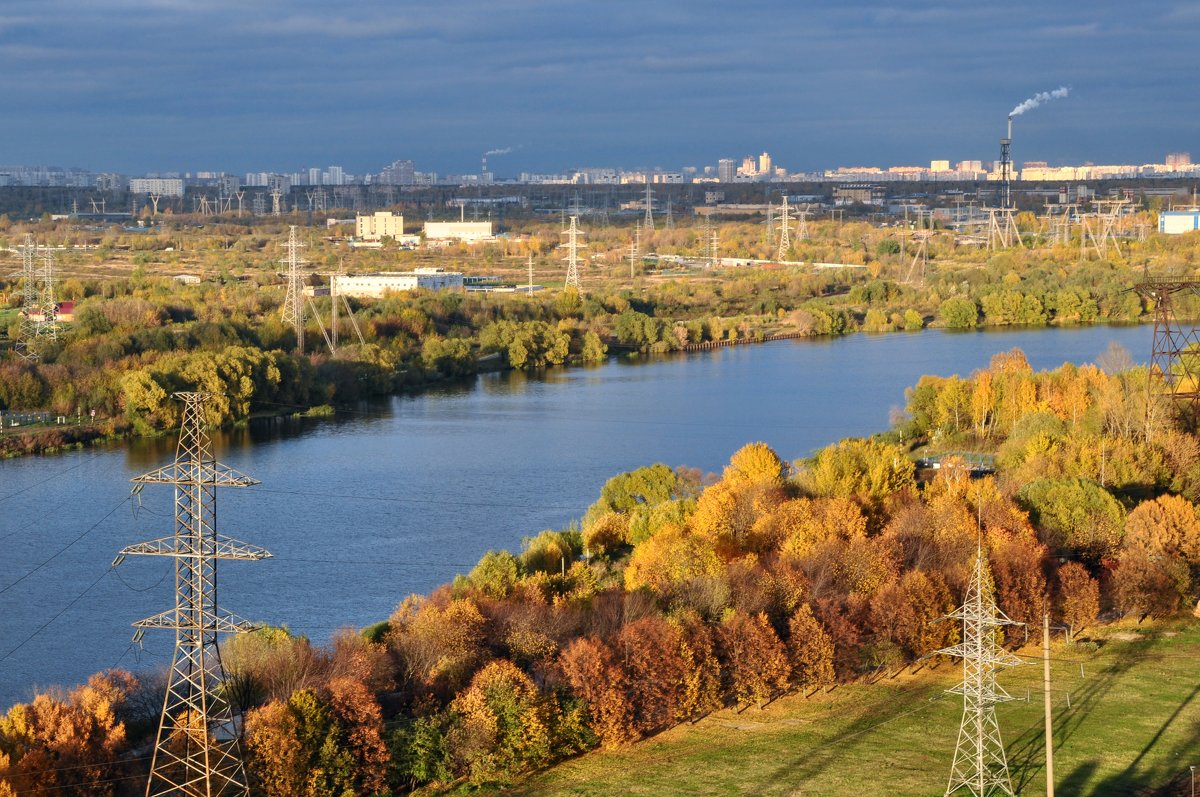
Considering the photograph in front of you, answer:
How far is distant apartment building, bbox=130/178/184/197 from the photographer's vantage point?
36.2 meters

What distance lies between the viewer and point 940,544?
532cm

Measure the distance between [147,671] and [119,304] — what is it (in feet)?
24.9

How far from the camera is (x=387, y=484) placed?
699 cm

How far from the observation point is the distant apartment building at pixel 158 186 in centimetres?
3619

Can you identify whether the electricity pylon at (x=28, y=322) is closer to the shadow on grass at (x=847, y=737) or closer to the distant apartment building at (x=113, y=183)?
the shadow on grass at (x=847, y=737)

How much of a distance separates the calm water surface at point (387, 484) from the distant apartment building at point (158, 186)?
26.7m

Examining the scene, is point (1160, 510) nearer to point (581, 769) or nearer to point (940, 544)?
point (940, 544)

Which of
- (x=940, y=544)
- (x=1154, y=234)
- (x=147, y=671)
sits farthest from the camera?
(x=1154, y=234)

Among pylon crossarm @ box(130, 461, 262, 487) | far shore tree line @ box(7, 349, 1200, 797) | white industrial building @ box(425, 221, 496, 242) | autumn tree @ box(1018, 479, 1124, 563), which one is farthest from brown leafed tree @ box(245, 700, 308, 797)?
white industrial building @ box(425, 221, 496, 242)

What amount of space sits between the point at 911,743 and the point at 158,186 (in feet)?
115

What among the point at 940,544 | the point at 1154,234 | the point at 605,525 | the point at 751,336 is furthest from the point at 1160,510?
the point at 1154,234

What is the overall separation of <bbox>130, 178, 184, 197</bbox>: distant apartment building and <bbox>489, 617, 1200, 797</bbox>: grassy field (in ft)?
109

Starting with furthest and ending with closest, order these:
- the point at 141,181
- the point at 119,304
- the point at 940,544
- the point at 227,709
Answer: the point at 141,181 → the point at 119,304 → the point at 940,544 → the point at 227,709

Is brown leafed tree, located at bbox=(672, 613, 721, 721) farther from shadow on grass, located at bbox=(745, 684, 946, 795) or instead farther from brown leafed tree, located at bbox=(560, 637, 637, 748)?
shadow on grass, located at bbox=(745, 684, 946, 795)
